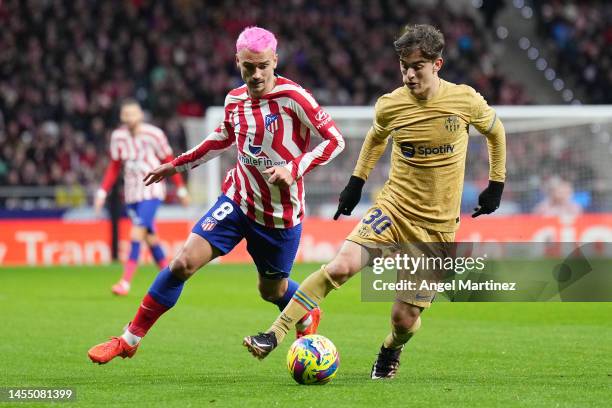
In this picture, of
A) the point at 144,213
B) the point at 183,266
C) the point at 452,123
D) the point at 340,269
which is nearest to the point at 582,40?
the point at 144,213

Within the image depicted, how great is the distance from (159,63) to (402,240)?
17.9 m

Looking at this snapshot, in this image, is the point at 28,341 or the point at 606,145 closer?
the point at 28,341

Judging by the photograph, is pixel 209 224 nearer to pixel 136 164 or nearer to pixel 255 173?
pixel 255 173

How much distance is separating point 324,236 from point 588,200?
14.8 feet

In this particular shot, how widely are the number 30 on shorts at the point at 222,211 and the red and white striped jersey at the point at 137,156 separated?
6.49 meters

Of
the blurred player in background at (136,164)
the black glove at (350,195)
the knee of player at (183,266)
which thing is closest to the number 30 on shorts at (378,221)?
the black glove at (350,195)

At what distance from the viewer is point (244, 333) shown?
932 cm

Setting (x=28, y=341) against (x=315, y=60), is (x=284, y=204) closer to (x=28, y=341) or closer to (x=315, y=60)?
(x=28, y=341)

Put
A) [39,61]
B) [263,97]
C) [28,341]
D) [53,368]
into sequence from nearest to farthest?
[263,97]
[53,368]
[28,341]
[39,61]

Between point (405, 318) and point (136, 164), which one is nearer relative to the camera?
point (405, 318)

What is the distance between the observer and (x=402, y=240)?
6363 millimetres

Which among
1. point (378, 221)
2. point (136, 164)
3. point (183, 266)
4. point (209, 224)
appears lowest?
point (136, 164)

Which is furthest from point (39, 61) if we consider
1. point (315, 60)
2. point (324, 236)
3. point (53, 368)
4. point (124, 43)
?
point (53, 368)

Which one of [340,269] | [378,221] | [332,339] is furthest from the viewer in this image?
[332,339]
